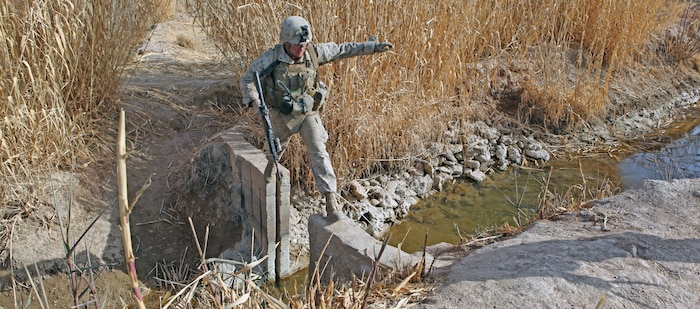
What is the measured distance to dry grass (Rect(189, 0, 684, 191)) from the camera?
416 cm

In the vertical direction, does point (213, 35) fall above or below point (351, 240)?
above

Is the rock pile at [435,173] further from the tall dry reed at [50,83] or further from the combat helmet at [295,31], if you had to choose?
the tall dry reed at [50,83]

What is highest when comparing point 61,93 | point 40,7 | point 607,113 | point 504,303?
point 40,7

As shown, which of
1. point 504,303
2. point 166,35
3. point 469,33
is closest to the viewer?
point 504,303

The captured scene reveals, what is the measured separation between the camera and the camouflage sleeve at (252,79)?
9.68 feet

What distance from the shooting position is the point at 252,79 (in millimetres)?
3012

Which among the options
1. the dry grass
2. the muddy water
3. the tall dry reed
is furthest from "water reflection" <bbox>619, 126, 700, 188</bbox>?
the tall dry reed

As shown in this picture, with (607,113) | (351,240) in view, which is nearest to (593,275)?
(351,240)

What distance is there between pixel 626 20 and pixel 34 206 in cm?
599

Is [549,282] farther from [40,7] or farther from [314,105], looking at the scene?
[40,7]

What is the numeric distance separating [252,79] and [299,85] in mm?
270

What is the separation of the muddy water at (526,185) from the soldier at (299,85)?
1233mm

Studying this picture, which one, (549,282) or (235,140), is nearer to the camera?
(549,282)

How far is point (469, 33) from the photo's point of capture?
16.7ft
